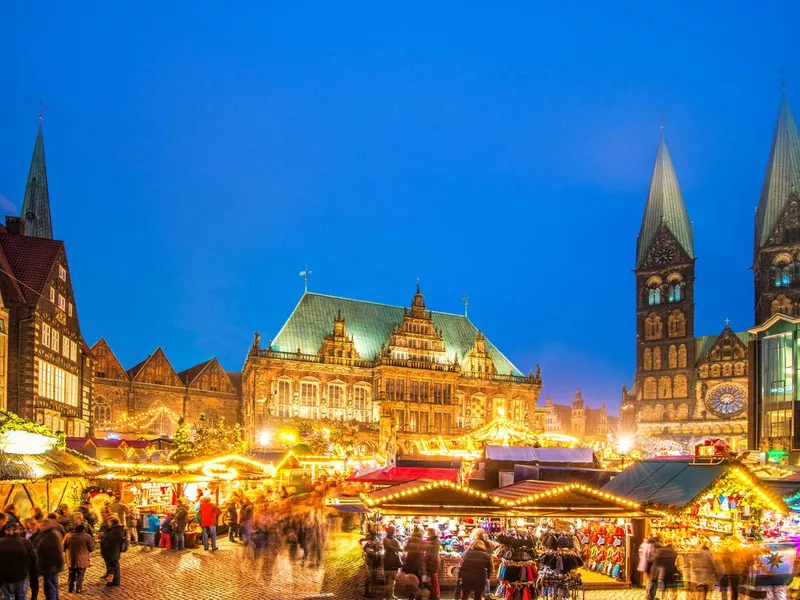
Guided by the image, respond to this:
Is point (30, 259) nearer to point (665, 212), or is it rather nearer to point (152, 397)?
point (152, 397)

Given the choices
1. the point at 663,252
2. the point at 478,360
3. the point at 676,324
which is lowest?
the point at 478,360

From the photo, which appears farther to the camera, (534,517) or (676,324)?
(676,324)

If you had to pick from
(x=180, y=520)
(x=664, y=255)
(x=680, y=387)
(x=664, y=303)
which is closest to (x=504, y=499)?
(x=180, y=520)

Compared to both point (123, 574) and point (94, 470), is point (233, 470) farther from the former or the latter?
point (123, 574)

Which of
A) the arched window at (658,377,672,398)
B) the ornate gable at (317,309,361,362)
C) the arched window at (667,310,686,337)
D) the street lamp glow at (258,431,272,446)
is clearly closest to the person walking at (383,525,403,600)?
the street lamp glow at (258,431,272,446)

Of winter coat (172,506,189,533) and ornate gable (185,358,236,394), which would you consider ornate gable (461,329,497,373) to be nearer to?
ornate gable (185,358,236,394)

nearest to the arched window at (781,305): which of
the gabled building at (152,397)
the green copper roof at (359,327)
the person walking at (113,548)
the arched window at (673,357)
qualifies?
the arched window at (673,357)

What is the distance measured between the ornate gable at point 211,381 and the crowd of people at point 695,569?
5530 cm

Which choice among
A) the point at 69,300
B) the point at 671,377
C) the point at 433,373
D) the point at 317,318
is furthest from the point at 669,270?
the point at 69,300

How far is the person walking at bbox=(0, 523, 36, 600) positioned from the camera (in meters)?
11.4

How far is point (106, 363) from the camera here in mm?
62875

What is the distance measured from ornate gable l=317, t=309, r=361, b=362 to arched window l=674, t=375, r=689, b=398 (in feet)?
120

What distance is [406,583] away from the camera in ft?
43.3

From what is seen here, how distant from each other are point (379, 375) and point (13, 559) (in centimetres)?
5335
